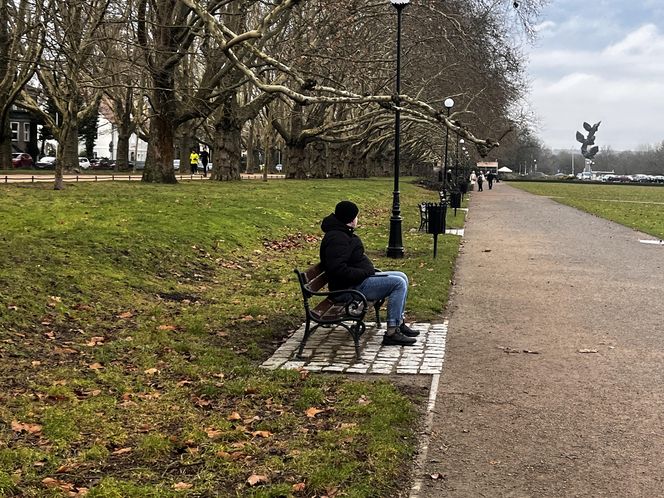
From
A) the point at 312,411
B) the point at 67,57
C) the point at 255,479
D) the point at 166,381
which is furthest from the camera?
the point at 67,57

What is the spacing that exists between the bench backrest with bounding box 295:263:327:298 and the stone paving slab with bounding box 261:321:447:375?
0.54 m

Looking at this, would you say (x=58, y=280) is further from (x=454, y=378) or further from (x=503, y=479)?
(x=503, y=479)

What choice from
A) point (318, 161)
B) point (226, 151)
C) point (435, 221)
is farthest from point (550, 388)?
point (318, 161)

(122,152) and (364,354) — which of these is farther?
(122,152)

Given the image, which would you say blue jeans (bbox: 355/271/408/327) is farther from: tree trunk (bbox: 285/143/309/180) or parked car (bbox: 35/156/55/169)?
parked car (bbox: 35/156/55/169)

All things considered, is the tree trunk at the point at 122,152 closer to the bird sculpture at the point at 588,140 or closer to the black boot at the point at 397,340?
the black boot at the point at 397,340

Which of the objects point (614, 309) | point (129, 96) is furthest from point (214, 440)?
point (129, 96)

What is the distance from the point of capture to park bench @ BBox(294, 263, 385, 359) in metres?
7.18

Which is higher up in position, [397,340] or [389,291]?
[389,291]

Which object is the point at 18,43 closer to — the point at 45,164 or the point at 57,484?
the point at 57,484

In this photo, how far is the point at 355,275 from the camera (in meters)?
7.50

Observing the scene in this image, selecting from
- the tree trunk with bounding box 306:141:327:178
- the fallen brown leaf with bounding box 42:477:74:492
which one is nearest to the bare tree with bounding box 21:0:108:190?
the fallen brown leaf with bounding box 42:477:74:492

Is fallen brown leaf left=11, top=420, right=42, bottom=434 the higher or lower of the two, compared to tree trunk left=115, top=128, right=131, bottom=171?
lower

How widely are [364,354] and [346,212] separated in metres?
1.39
